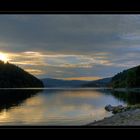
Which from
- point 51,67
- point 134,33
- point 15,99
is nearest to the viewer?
point 134,33
